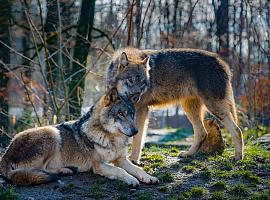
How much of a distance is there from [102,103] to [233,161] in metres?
2.15

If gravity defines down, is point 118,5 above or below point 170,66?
above

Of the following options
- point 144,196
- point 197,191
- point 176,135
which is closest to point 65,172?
point 144,196

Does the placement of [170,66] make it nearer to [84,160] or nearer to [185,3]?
[84,160]

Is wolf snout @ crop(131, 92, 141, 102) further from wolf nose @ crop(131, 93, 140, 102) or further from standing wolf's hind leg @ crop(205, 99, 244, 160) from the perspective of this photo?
standing wolf's hind leg @ crop(205, 99, 244, 160)

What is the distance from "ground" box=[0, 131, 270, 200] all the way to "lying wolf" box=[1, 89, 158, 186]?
13cm

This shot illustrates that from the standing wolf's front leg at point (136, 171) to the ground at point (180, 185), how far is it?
0.08 m

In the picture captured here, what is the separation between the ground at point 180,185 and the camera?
512 cm

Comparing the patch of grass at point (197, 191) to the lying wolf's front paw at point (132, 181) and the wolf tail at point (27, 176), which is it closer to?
the lying wolf's front paw at point (132, 181)

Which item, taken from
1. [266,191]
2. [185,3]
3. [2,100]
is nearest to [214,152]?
[266,191]

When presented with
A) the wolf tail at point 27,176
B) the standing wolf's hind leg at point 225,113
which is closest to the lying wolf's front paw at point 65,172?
the wolf tail at point 27,176

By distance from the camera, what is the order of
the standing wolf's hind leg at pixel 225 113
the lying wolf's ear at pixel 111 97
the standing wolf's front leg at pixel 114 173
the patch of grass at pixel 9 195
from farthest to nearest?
the standing wolf's hind leg at pixel 225 113
the lying wolf's ear at pixel 111 97
the standing wolf's front leg at pixel 114 173
the patch of grass at pixel 9 195

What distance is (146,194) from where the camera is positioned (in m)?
5.10

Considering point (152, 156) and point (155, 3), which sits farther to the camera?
point (155, 3)

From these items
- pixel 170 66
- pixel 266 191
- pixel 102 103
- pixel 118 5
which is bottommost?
pixel 266 191
